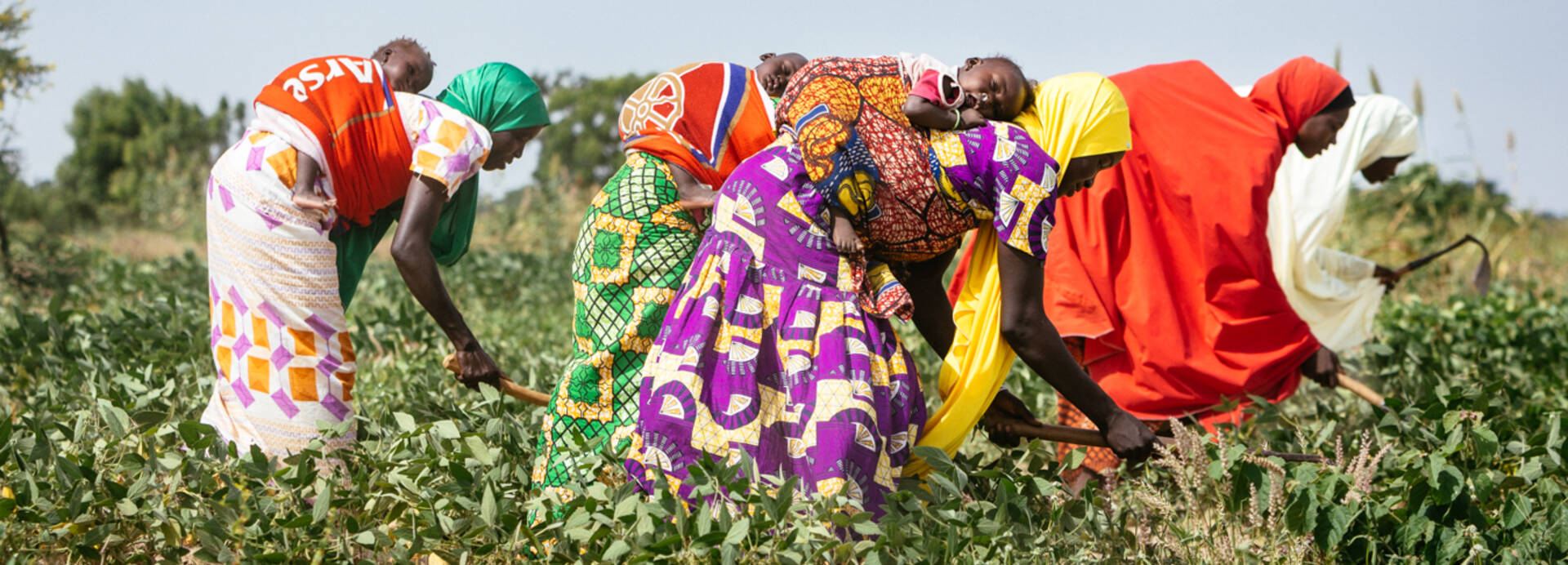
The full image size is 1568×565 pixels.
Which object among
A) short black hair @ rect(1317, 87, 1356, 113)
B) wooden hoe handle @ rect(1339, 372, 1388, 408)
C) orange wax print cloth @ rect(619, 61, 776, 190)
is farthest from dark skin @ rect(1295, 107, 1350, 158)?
orange wax print cloth @ rect(619, 61, 776, 190)

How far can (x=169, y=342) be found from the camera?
4449 millimetres

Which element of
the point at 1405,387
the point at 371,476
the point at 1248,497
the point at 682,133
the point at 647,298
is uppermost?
the point at 682,133

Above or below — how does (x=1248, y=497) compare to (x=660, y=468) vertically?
below

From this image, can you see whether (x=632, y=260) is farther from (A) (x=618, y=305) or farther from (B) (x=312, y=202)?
(B) (x=312, y=202)

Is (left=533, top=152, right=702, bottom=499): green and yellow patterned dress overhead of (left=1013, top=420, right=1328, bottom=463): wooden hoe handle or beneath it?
overhead

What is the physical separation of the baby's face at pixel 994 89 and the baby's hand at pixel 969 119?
0.04 m

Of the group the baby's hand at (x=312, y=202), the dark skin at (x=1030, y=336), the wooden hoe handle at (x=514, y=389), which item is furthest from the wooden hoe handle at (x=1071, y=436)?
the baby's hand at (x=312, y=202)

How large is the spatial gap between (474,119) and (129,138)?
77.2 ft

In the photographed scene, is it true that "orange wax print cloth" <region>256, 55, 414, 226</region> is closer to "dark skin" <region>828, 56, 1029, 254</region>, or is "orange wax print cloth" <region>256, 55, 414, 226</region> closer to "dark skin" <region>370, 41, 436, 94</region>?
"dark skin" <region>370, 41, 436, 94</region>

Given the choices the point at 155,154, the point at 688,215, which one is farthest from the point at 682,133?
the point at 155,154

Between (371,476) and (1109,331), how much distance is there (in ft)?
7.52

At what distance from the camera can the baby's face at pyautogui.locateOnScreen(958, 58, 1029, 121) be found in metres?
2.74

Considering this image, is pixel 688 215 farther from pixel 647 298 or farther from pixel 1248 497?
pixel 1248 497

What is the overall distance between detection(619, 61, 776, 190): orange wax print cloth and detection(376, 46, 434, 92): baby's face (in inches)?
26.5
